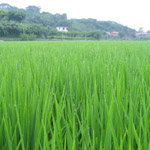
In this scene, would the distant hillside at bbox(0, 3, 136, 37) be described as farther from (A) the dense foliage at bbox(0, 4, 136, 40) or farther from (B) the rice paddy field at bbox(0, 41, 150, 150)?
(B) the rice paddy field at bbox(0, 41, 150, 150)

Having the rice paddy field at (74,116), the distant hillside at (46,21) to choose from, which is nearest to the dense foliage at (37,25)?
the distant hillside at (46,21)

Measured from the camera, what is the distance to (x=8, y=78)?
0.77 m

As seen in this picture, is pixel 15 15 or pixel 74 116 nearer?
pixel 74 116

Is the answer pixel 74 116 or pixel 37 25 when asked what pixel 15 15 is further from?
pixel 74 116

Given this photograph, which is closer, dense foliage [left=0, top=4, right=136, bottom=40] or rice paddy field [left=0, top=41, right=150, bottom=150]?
rice paddy field [left=0, top=41, right=150, bottom=150]

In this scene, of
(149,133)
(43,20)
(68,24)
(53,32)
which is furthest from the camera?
(68,24)

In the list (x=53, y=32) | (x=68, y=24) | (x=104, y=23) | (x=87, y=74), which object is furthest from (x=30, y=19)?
(x=87, y=74)

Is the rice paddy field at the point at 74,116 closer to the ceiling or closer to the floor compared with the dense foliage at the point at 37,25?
closer to the floor

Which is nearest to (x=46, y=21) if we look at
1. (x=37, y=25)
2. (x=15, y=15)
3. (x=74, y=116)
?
(x=15, y=15)

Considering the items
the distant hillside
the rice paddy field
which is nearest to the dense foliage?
the distant hillside

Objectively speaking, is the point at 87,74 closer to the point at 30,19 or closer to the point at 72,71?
the point at 72,71

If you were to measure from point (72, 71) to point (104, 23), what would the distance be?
182 ft

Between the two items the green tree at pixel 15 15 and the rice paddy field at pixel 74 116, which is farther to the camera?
the green tree at pixel 15 15

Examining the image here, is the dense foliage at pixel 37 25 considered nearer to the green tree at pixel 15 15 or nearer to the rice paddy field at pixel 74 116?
the green tree at pixel 15 15
